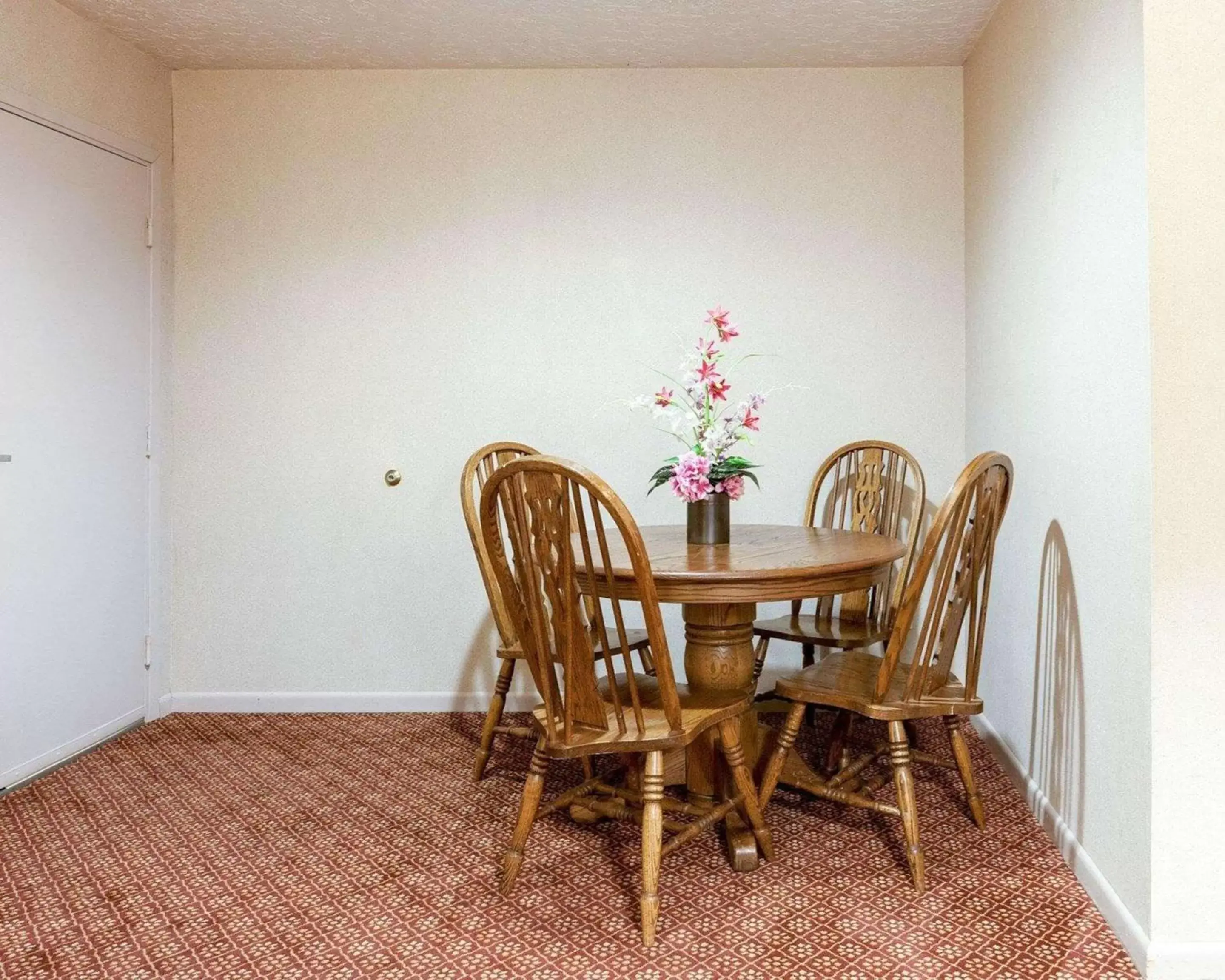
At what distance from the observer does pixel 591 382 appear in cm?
346

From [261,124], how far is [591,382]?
5.42 ft

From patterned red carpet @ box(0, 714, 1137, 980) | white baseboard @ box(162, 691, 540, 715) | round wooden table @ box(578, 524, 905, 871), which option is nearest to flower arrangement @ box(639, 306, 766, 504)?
round wooden table @ box(578, 524, 905, 871)

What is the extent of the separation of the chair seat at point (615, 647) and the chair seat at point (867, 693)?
1.58 ft

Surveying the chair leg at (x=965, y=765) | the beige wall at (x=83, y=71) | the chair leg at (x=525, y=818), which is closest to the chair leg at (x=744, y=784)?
the chair leg at (x=525, y=818)

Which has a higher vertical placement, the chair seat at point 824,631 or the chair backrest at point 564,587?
the chair backrest at point 564,587

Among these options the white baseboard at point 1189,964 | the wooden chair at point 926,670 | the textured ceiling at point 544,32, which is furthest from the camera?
the textured ceiling at point 544,32

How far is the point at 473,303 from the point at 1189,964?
2.92m

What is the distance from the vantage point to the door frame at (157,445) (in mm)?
3352

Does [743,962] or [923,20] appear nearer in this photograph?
[743,962]

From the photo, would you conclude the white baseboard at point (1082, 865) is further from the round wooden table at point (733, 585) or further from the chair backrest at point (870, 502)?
the round wooden table at point (733, 585)

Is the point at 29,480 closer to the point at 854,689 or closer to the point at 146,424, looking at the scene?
the point at 146,424

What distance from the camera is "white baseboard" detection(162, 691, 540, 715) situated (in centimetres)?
349

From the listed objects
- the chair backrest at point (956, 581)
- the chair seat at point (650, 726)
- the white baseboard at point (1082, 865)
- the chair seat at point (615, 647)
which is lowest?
the white baseboard at point (1082, 865)

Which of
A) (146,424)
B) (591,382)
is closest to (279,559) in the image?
(146,424)
